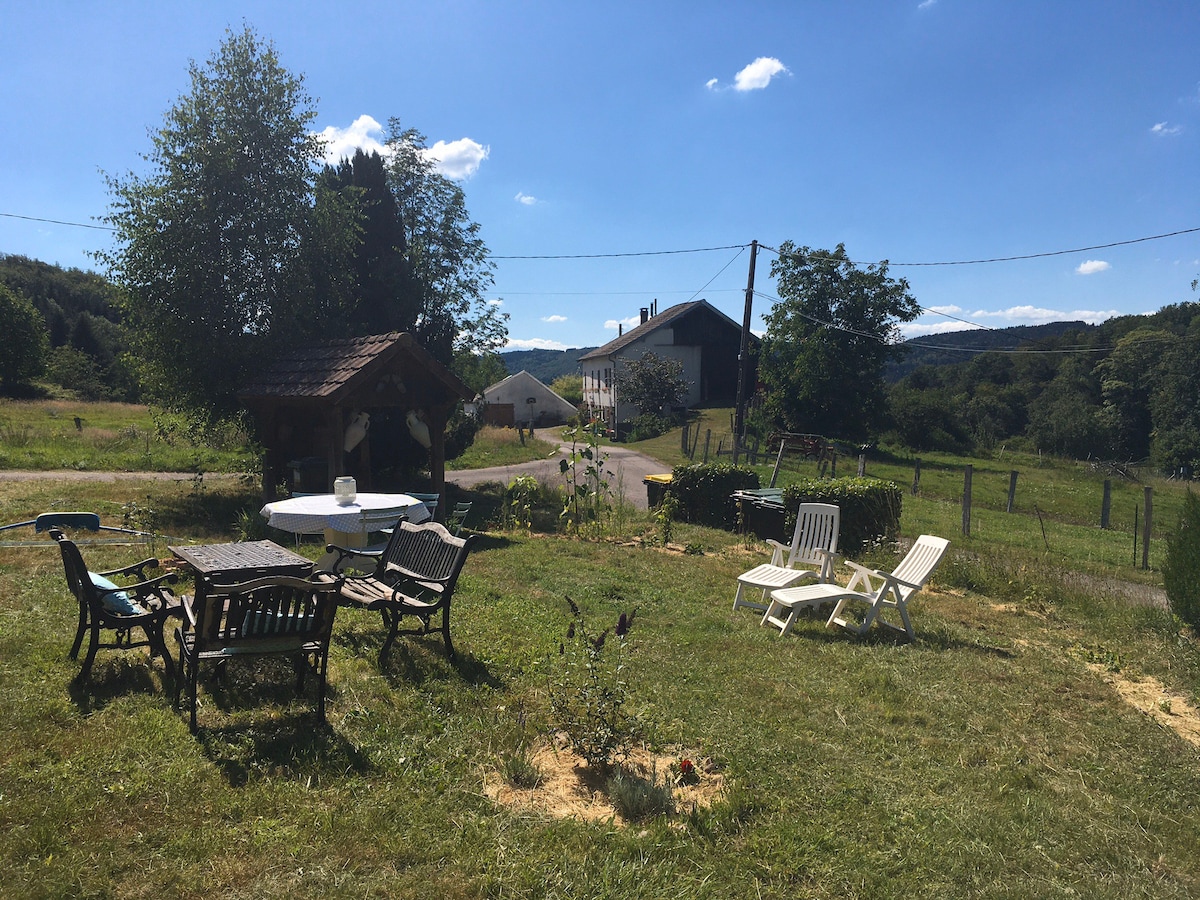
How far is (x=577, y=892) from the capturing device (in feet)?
9.66

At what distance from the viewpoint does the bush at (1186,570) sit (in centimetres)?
710

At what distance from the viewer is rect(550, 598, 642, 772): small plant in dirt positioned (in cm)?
404

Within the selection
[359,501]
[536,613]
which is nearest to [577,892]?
[536,613]

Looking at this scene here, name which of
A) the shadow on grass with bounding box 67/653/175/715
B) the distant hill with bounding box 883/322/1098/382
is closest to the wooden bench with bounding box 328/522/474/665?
the shadow on grass with bounding box 67/653/175/715

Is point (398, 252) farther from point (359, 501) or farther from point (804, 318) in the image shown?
point (804, 318)

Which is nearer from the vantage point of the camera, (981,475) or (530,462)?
(530,462)

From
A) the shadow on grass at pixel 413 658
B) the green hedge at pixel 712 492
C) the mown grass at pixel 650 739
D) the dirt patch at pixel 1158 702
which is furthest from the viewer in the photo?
the green hedge at pixel 712 492

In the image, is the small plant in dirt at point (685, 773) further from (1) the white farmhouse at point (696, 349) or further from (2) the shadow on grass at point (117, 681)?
(1) the white farmhouse at point (696, 349)

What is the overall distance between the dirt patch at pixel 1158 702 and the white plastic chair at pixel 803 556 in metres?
2.53

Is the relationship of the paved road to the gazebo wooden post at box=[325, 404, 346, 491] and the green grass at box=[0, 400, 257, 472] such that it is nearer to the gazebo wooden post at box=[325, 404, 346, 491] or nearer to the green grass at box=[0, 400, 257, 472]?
the green grass at box=[0, 400, 257, 472]

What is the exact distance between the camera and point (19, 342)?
48594 millimetres

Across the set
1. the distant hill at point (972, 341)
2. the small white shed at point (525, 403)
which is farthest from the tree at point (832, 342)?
the distant hill at point (972, 341)

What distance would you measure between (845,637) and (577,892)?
4735 millimetres

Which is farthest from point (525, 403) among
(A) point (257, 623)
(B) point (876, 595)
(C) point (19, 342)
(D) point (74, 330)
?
(A) point (257, 623)
